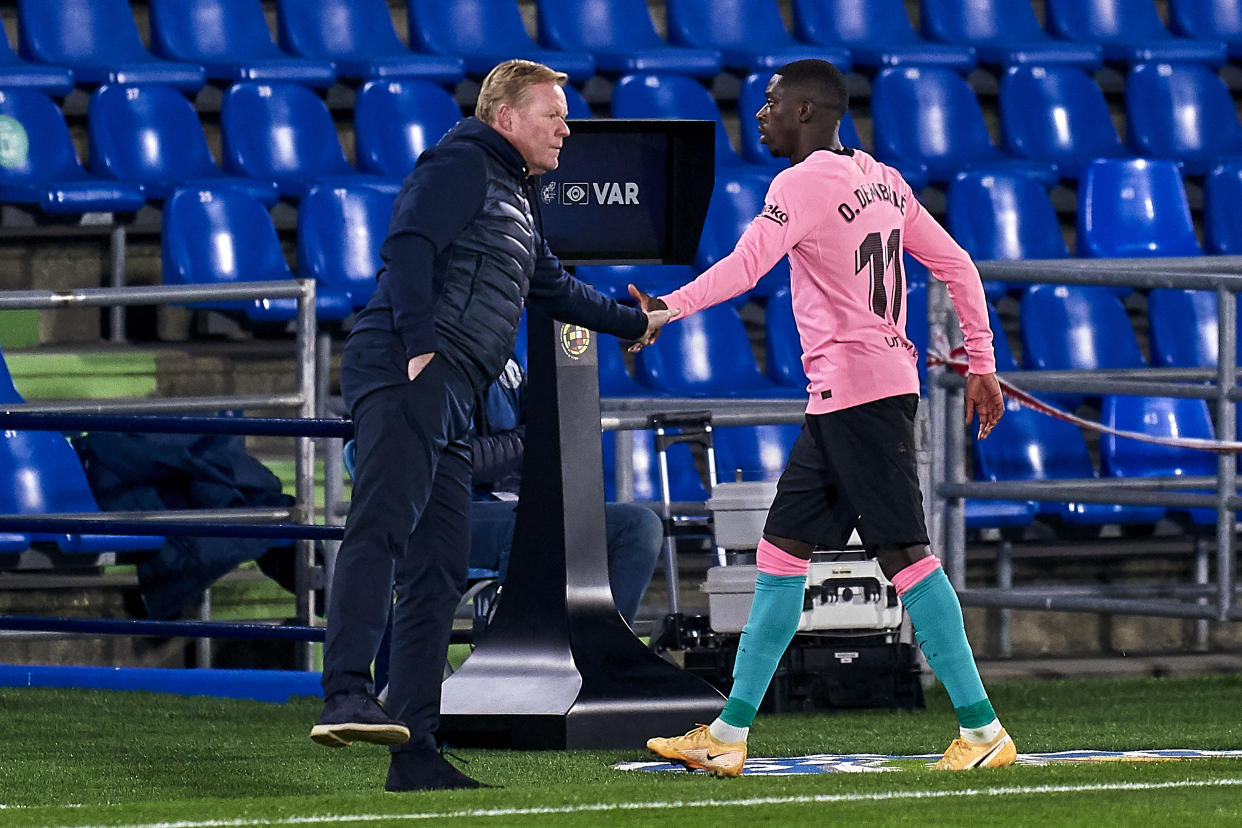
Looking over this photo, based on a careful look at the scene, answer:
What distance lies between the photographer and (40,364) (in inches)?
312

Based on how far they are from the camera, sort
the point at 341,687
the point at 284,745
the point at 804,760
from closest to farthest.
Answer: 1. the point at 341,687
2. the point at 804,760
3. the point at 284,745

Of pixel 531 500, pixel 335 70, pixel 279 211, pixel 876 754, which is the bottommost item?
pixel 876 754

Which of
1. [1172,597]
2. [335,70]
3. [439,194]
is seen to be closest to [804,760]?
[439,194]

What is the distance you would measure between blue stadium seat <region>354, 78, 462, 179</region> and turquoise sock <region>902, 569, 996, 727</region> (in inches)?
217

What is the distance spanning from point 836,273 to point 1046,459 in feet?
14.1

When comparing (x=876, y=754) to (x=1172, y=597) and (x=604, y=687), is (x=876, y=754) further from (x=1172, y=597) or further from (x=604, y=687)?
(x=1172, y=597)

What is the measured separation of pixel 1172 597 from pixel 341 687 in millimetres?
5460

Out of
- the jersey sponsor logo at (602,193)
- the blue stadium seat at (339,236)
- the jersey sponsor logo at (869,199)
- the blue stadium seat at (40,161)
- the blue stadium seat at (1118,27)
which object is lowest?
the jersey sponsor logo at (869,199)

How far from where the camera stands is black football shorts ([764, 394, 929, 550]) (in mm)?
4266

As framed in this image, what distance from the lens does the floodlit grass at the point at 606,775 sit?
3484mm

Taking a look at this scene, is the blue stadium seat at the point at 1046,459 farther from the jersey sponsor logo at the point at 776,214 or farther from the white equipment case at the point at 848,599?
the jersey sponsor logo at the point at 776,214

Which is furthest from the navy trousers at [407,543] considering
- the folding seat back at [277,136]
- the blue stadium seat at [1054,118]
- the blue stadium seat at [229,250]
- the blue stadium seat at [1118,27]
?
the blue stadium seat at [1118,27]

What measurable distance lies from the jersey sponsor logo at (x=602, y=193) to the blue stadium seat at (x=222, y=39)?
4972 mm

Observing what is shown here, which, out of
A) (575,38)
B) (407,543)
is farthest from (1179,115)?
(407,543)
